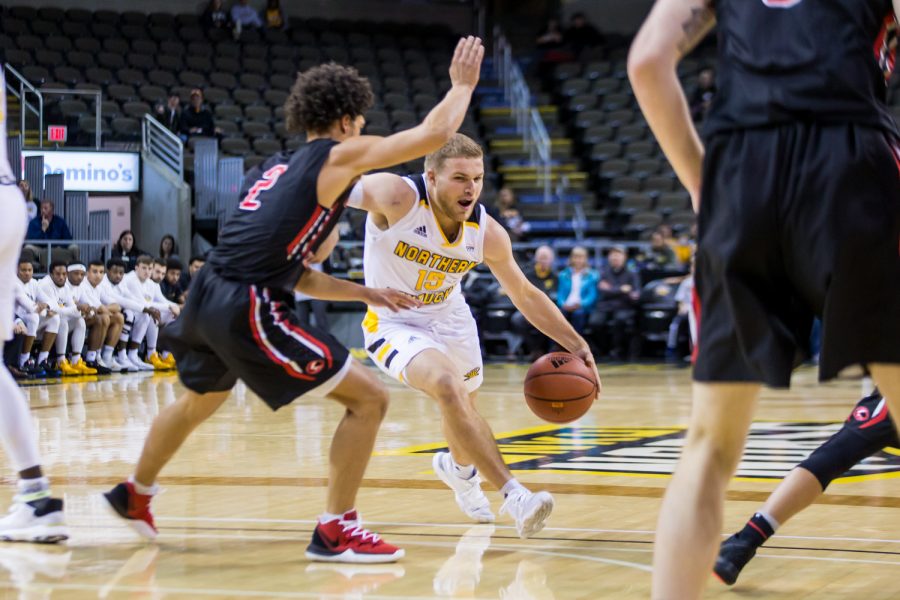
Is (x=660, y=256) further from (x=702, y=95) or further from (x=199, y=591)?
(x=199, y=591)

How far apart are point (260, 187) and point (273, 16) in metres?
20.1

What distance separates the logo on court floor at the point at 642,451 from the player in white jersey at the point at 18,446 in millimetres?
2714

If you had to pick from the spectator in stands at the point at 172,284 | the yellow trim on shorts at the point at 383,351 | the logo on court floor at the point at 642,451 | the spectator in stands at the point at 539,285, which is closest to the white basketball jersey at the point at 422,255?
the yellow trim on shorts at the point at 383,351

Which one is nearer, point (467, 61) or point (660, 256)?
point (467, 61)

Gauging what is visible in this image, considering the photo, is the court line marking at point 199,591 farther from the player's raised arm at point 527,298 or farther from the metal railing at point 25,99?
the metal railing at point 25,99

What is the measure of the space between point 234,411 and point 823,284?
26.8 feet

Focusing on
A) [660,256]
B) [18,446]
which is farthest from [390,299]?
[660,256]

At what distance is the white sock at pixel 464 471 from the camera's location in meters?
5.17

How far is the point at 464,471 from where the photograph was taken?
5.18m

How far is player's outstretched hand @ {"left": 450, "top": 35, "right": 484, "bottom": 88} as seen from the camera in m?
4.12

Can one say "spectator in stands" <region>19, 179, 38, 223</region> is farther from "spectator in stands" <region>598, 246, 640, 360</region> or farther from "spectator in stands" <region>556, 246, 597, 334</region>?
"spectator in stands" <region>598, 246, 640, 360</region>

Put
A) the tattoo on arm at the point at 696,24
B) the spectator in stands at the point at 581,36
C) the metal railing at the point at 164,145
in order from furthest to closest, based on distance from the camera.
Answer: the spectator in stands at the point at 581,36 → the metal railing at the point at 164,145 → the tattoo on arm at the point at 696,24

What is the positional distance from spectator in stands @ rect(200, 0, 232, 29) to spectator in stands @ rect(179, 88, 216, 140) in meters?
3.54

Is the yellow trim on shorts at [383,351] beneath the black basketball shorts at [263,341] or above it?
beneath
